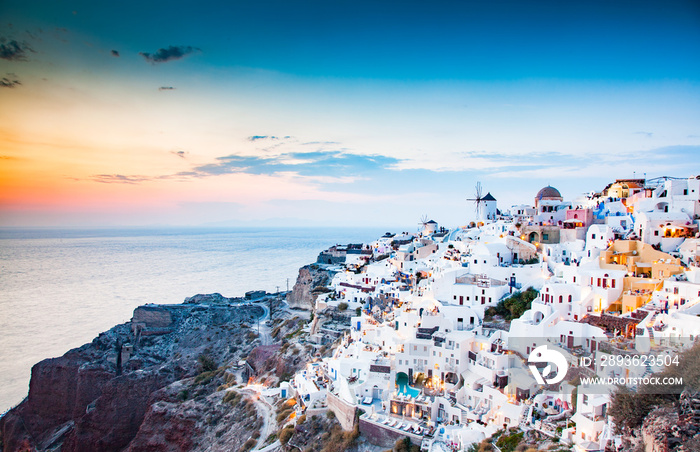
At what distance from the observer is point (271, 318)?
4844 centimetres

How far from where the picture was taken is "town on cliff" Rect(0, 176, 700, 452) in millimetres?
15484

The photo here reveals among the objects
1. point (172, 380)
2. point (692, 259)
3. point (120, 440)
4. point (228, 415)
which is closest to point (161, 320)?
→ point (172, 380)

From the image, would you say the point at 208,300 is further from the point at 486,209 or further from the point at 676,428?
the point at 676,428

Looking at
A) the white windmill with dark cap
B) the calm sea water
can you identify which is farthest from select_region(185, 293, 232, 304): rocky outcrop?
the white windmill with dark cap

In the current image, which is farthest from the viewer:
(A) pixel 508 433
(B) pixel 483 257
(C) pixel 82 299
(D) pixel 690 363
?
(C) pixel 82 299

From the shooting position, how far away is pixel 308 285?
160 feet

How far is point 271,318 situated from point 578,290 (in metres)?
34.8

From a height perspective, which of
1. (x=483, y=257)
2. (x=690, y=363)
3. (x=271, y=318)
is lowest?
(x=271, y=318)

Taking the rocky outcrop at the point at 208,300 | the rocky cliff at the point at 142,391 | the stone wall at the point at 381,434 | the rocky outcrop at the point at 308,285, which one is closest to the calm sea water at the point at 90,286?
the rocky cliff at the point at 142,391

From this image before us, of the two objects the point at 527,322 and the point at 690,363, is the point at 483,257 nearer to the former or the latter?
the point at 527,322

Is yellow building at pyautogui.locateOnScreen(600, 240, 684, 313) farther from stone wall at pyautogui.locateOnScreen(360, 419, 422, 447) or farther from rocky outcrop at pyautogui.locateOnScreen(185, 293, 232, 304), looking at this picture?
rocky outcrop at pyautogui.locateOnScreen(185, 293, 232, 304)

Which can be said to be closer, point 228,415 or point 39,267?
point 228,415

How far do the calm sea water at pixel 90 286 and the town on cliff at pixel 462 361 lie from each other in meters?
16.3
